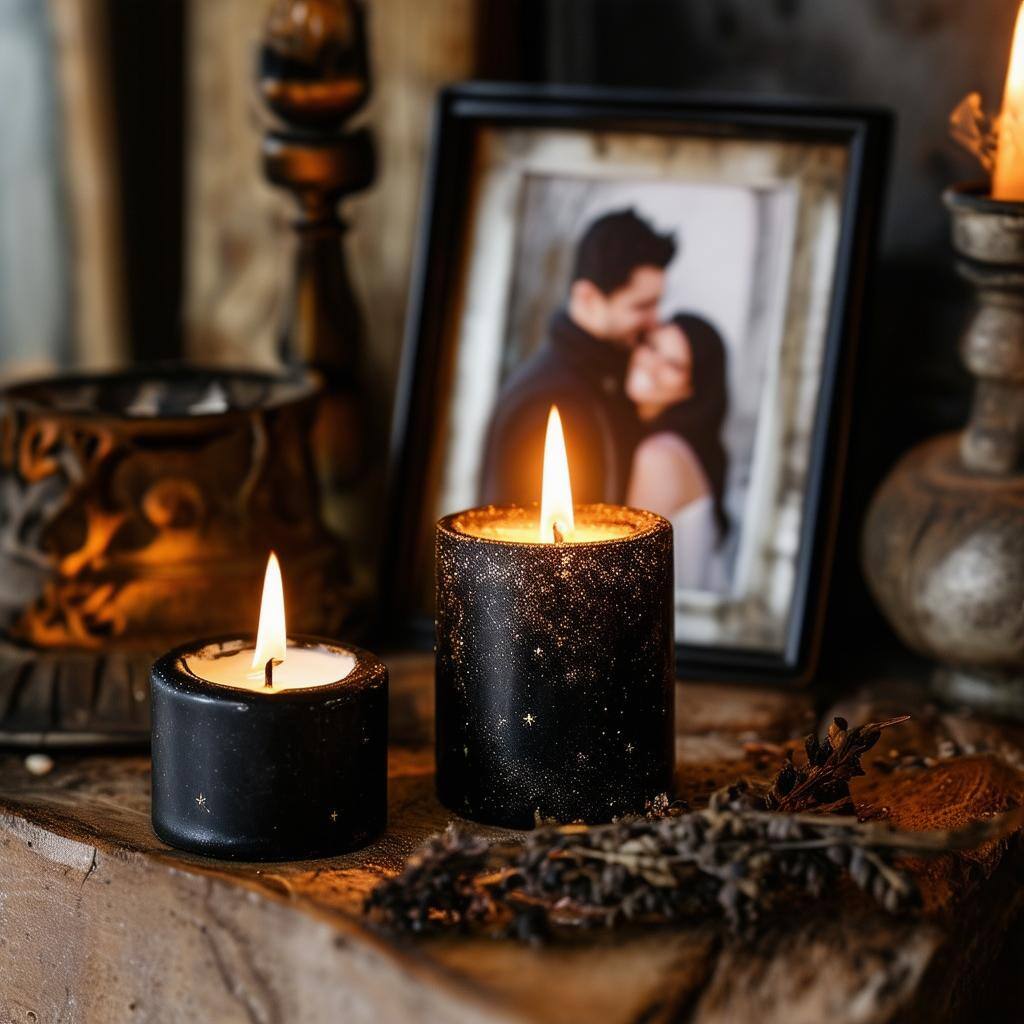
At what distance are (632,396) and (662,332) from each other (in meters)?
0.05

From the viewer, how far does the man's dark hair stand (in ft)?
3.60

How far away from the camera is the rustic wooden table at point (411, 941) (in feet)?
2.18

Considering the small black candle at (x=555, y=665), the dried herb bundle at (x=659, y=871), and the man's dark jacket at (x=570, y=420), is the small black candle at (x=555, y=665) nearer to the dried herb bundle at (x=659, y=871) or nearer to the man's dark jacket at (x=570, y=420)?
the dried herb bundle at (x=659, y=871)

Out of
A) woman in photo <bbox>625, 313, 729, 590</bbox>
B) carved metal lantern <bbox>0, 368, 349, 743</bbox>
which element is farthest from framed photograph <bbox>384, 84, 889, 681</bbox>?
carved metal lantern <bbox>0, 368, 349, 743</bbox>

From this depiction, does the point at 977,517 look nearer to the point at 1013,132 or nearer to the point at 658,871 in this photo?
the point at 1013,132

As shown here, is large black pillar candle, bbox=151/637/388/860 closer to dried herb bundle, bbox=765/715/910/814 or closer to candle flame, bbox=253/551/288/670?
candle flame, bbox=253/551/288/670

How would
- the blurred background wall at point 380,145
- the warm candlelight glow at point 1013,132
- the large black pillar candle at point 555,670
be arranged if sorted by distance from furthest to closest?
the blurred background wall at point 380,145, the warm candlelight glow at point 1013,132, the large black pillar candle at point 555,670

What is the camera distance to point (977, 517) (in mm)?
958

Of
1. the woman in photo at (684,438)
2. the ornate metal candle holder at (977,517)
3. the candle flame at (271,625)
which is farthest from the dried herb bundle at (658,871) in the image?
the woman in photo at (684,438)

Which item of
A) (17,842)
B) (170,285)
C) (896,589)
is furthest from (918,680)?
(170,285)

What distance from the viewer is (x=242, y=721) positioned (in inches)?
29.4

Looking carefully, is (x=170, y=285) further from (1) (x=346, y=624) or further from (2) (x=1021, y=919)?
(2) (x=1021, y=919)

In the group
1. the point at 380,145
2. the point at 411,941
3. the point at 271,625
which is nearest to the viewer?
the point at 411,941

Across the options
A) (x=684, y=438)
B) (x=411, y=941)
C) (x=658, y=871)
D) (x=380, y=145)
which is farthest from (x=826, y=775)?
(x=380, y=145)
